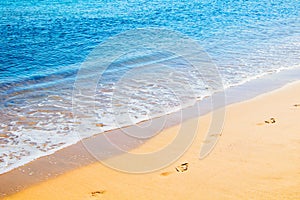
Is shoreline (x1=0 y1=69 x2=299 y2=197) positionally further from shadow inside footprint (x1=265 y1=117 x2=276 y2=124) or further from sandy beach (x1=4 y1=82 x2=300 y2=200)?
shadow inside footprint (x1=265 y1=117 x2=276 y2=124)

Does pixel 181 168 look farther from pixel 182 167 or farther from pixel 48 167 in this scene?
pixel 48 167

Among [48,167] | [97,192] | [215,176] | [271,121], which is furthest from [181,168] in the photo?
[271,121]

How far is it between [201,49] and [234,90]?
5680 millimetres

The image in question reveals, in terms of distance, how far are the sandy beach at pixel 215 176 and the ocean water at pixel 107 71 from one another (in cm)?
107

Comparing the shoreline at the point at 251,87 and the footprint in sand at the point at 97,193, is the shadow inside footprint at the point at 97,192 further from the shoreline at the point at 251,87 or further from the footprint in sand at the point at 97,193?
the shoreline at the point at 251,87

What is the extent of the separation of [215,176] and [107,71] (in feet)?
22.9

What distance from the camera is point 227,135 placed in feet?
20.1

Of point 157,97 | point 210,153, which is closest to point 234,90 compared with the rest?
point 157,97

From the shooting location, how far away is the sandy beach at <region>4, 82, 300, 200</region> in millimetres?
4414

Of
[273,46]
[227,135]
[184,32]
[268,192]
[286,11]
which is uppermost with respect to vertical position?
[286,11]

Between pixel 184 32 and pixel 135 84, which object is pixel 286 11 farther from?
pixel 135 84

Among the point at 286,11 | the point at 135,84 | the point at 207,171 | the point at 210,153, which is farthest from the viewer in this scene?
the point at 286,11

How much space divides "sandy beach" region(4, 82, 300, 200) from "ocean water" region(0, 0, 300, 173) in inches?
42.2

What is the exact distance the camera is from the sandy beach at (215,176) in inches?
174
